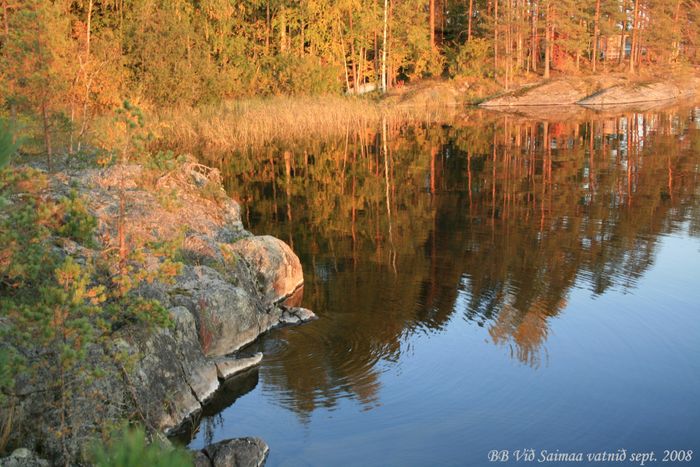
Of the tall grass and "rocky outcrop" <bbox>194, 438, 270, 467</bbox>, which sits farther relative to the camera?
the tall grass

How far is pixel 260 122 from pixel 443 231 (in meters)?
15.9

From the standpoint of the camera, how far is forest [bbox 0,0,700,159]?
50.8 ft

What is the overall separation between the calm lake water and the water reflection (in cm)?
4

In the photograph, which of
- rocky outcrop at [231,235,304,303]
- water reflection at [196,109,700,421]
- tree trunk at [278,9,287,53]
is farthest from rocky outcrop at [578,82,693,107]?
rocky outcrop at [231,235,304,303]

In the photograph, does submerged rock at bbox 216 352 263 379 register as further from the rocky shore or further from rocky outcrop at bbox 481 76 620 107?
rocky outcrop at bbox 481 76 620 107

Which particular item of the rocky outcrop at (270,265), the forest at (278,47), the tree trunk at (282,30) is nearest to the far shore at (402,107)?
the forest at (278,47)

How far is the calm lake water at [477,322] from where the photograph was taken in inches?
296

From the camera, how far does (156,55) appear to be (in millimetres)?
29406

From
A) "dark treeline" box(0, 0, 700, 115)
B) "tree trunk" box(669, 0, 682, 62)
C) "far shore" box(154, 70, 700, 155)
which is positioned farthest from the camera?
"tree trunk" box(669, 0, 682, 62)

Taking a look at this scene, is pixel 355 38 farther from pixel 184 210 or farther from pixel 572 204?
pixel 184 210

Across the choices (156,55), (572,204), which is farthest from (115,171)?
(156,55)

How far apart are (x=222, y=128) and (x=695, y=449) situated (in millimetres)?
22709

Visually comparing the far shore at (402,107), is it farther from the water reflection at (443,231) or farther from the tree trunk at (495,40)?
the water reflection at (443,231)

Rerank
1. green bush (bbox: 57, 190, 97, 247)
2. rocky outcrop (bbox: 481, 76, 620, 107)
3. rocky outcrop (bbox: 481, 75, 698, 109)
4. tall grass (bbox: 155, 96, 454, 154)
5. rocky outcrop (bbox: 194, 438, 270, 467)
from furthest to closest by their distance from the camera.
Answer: rocky outcrop (bbox: 481, 75, 698, 109) < rocky outcrop (bbox: 481, 76, 620, 107) < tall grass (bbox: 155, 96, 454, 154) < green bush (bbox: 57, 190, 97, 247) < rocky outcrop (bbox: 194, 438, 270, 467)
